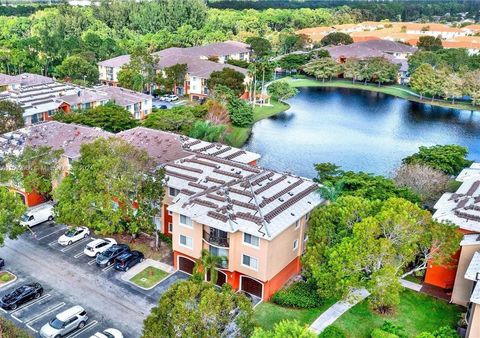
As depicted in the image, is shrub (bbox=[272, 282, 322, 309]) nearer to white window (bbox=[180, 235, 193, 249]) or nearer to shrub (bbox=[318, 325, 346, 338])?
shrub (bbox=[318, 325, 346, 338])

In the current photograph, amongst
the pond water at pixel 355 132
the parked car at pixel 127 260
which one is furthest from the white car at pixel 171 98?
the parked car at pixel 127 260

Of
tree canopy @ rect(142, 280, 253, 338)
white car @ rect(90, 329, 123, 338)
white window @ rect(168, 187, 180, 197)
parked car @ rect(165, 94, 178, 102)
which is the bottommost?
white car @ rect(90, 329, 123, 338)

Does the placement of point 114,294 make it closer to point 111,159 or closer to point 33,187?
point 111,159

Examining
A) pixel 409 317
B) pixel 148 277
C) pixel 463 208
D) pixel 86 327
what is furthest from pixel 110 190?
pixel 463 208

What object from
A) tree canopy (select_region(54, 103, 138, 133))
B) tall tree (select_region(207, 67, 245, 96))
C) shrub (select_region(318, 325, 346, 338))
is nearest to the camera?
shrub (select_region(318, 325, 346, 338))

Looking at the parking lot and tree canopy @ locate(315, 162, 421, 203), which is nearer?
the parking lot

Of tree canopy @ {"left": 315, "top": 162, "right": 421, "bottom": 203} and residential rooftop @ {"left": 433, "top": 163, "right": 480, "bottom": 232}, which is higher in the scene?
residential rooftop @ {"left": 433, "top": 163, "right": 480, "bottom": 232}

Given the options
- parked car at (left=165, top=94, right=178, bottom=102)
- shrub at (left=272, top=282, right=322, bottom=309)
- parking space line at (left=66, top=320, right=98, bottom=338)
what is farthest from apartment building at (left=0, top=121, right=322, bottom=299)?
parked car at (left=165, top=94, right=178, bottom=102)

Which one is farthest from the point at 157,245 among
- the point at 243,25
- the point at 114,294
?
the point at 243,25
